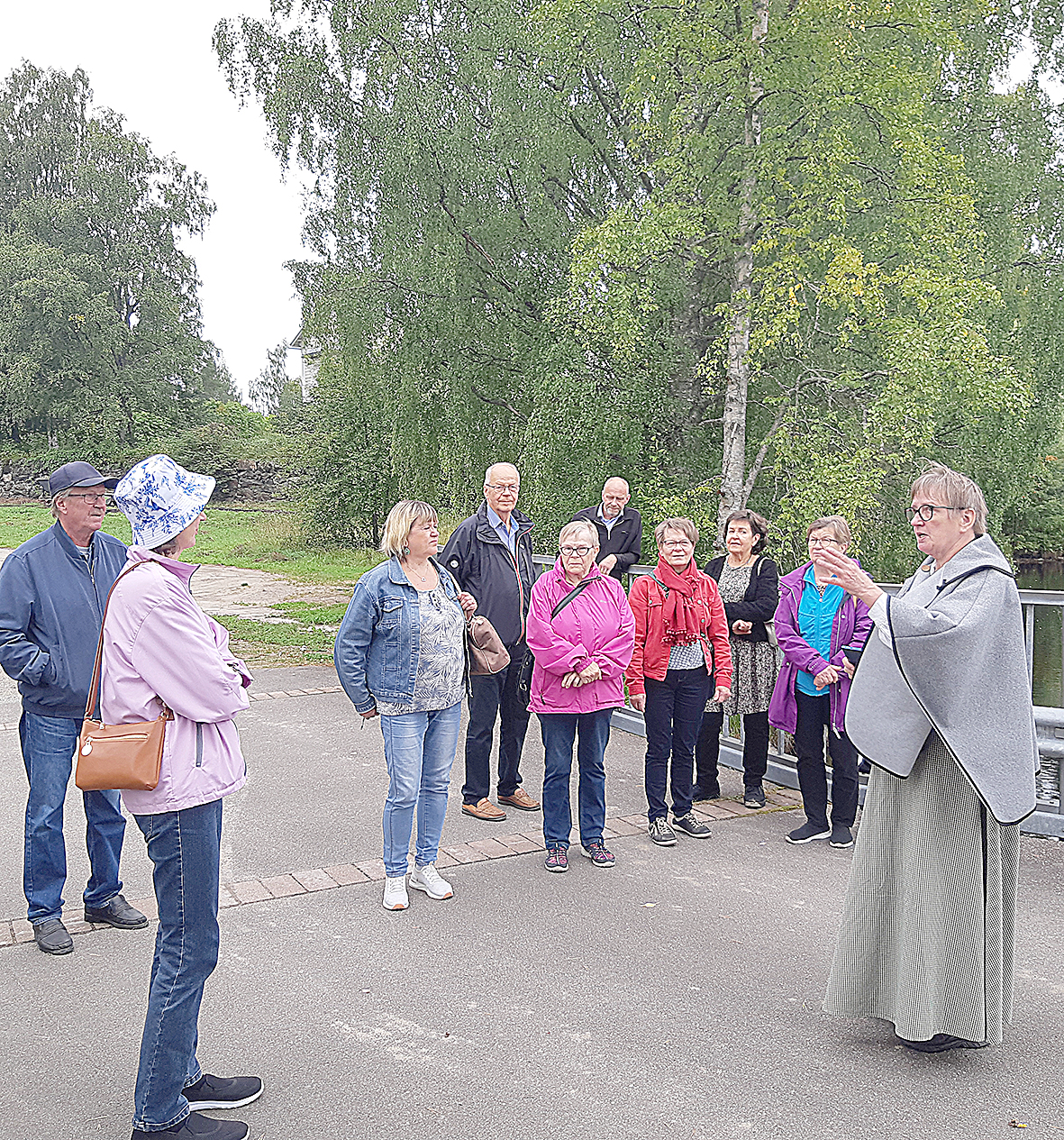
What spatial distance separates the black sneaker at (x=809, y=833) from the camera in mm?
6480

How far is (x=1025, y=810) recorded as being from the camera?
3.79 m

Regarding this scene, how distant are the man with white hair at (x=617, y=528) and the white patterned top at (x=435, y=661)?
319cm

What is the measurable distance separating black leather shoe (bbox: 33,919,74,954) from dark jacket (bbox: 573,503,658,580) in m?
4.77

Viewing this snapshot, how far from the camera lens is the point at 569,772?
19.9ft

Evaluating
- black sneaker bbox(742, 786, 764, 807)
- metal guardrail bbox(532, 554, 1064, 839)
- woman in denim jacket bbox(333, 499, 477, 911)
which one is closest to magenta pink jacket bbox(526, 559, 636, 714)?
woman in denim jacket bbox(333, 499, 477, 911)

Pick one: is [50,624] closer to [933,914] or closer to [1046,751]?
[933,914]

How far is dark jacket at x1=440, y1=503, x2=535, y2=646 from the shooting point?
708 centimetres

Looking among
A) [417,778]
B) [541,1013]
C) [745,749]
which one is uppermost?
[417,778]

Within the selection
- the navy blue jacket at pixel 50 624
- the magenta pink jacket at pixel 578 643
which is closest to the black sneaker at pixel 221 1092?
the navy blue jacket at pixel 50 624

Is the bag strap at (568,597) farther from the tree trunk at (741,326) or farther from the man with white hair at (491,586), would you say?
the tree trunk at (741,326)

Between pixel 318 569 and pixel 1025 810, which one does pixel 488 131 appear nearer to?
pixel 318 569

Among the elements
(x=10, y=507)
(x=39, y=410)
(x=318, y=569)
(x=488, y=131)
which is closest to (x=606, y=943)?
(x=488, y=131)

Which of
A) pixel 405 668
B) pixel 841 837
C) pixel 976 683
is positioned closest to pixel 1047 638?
pixel 841 837

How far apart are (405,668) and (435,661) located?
150 mm
